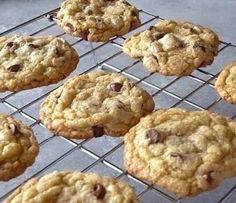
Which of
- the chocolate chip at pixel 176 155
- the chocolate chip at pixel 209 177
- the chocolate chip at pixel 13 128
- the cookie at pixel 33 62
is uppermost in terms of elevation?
the cookie at pixel 33 62

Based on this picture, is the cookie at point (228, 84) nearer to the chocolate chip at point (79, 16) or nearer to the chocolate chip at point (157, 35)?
the chocolate chip at point (157, 35)

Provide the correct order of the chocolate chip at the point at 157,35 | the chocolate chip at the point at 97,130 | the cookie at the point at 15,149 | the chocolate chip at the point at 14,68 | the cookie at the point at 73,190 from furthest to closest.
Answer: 1. the chocolate chip at the point at 157,35
2. the chocolate chip at the point at 14,68
3. the chocolate chip at the point at 97,130
4. the cookie at the point at 15,149
5. the cookie at the point at 73,190

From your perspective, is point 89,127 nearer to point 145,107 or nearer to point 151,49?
point 145,107

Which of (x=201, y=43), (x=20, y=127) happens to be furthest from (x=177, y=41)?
(x=20, y=127)

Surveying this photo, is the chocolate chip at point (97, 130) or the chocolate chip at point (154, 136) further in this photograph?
the chocolate chip at point (97, 130)

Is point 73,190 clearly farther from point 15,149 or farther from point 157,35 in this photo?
point 157,35

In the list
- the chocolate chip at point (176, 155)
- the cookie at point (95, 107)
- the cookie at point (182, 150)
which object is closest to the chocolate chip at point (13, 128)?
the cookie at point (95, 107)
